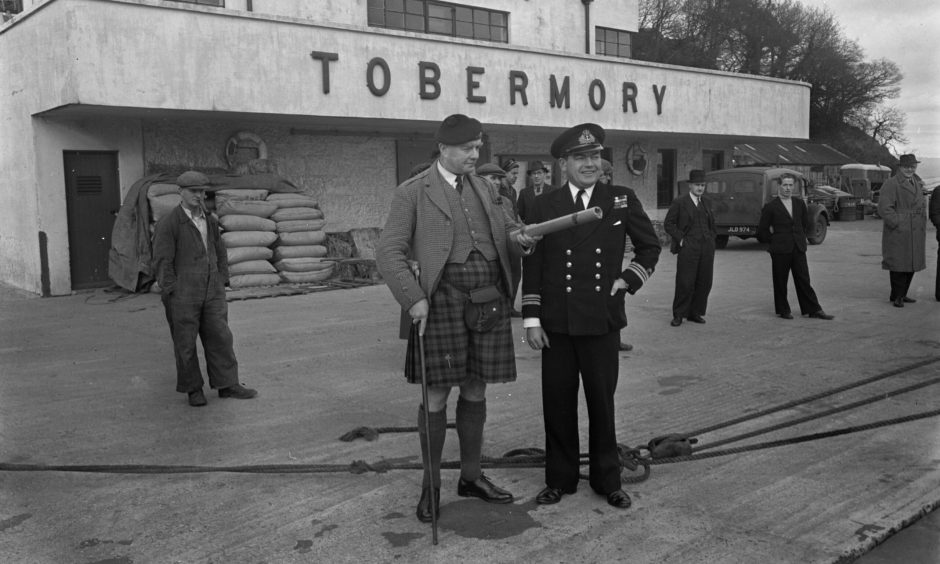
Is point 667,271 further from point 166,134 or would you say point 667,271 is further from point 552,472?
point 552,472

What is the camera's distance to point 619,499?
13.5ft

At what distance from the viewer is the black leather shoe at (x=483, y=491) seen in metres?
4.18

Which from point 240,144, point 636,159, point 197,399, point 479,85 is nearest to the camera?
point 197,399

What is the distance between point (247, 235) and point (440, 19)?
303 inches

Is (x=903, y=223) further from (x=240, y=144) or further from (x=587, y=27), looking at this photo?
(x=587, y=27)

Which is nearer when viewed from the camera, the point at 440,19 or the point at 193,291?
the point at 193,291

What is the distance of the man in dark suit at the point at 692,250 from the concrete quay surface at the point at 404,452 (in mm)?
297

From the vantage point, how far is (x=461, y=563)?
3521mm

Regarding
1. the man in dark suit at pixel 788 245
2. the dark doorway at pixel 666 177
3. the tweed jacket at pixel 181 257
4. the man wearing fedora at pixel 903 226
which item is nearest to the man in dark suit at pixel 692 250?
the man in dark suit at pixel 788 245

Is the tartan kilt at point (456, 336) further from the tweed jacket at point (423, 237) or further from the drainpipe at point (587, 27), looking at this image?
the drainpipe at point (587, 27)

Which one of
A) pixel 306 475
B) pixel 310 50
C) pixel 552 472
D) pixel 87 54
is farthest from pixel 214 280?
pixel 310 50

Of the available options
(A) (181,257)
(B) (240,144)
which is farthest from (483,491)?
(B) (240,144)

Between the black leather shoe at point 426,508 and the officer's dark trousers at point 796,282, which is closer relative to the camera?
the black leather shoe at point 426,508

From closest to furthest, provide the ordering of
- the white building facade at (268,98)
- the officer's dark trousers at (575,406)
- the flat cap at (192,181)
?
the officer's dark trousers at (575,406) → the flat cap at (192,181) → the white building facade at (268,98)
